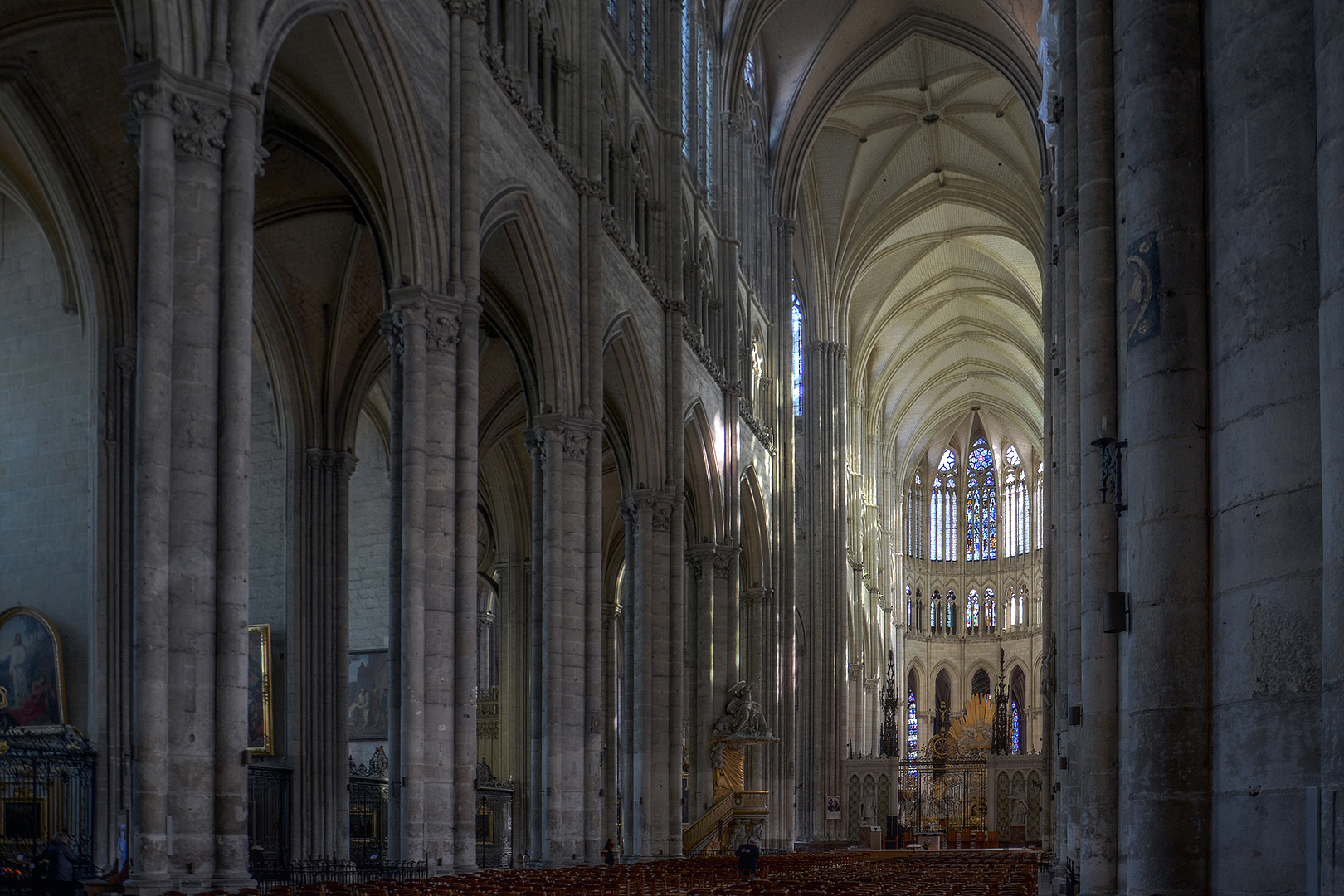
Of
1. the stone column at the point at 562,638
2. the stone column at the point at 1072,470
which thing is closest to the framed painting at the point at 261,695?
the stone column at the point at 562,638

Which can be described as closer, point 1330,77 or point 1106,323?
point 1330,77

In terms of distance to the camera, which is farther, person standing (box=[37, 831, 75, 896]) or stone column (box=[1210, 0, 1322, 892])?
person standing (box=[37, 831, 75, 896])

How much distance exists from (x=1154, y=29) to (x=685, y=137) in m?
25.2

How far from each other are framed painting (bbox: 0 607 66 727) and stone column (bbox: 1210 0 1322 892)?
19474 millimetres

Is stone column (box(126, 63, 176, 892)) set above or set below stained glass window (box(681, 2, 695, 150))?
below

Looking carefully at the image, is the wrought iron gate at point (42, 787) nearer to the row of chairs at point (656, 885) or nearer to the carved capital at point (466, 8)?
the row of chairs at point (656, 885)

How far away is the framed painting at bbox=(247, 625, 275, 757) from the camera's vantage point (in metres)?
28.1

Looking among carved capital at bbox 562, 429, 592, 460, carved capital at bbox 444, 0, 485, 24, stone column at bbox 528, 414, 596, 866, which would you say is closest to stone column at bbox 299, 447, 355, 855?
stone column at bbox 528, 414, 596, 866

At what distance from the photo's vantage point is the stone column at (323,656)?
28234 millimetres

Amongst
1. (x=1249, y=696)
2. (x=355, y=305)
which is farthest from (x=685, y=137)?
(x=1249, y=696)

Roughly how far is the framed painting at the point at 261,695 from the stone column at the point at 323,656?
522 mm

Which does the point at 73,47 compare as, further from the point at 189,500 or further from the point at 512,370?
the point at 512,370

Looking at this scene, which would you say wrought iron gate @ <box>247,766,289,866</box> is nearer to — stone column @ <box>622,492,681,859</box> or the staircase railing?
stone column @ <box>622,492,681,859</box>

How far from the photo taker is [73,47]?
22.0m
